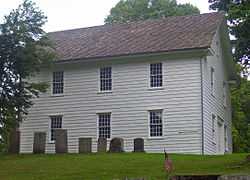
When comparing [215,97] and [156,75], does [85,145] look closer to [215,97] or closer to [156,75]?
[156,75]


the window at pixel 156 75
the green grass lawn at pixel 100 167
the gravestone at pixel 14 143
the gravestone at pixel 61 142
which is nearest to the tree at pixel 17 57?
the gravestone at pixel 14 143

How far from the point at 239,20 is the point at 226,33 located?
18.6 m

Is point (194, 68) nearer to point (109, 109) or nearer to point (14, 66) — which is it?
point (109, 109)

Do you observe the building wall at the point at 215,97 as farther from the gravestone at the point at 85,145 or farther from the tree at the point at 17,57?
the tree at the point at 17,57

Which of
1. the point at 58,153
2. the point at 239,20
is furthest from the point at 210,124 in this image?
the point at 239,20

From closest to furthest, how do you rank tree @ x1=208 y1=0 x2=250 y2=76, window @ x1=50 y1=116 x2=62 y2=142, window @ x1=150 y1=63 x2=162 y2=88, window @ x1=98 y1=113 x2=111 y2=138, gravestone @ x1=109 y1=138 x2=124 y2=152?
tree @ x1=208 y1=0 x2=250 y2=76
gravestone @ x1=109 y1=138 x2=124 y2=152
window @ x1=150 y1=63 x2=162 y2=88
window @ x1=98 y1=113 x2=111 y2=138
window @ x1=50 y1=116 x2=62 y2=142

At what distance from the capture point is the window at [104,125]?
37844 mm

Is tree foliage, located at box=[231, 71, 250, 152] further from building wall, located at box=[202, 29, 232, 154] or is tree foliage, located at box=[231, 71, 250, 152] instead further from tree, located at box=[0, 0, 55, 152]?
tree, located at box=[0, 0, 55, 152]

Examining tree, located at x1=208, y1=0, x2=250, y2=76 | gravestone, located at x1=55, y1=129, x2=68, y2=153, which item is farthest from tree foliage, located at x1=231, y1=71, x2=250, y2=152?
tree, located at x1=208, y1=0, x2=250, y2=76

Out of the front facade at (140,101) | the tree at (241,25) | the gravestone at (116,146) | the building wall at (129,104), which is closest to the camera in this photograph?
the tree at (241,25)

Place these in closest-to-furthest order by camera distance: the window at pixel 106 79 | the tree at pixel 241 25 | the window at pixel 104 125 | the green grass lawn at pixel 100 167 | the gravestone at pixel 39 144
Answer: the green grass lawn at pixel 100 167
the tree at pixel 241 25
the gravestone at pixel 39 144
the window at pixel 104 125
the window at pixel 106 79

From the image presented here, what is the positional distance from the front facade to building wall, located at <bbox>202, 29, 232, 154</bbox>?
0.06 m

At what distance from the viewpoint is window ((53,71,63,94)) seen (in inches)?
1587

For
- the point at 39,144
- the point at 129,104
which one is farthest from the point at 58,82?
the point at 39,144
